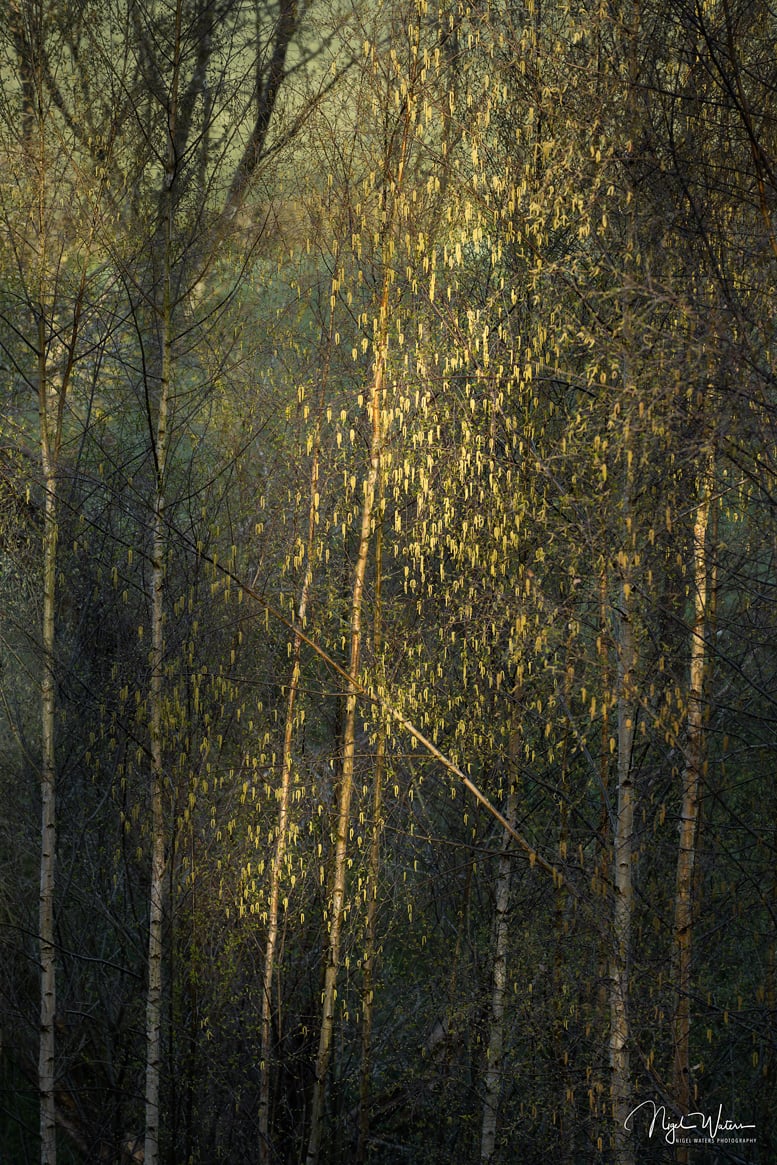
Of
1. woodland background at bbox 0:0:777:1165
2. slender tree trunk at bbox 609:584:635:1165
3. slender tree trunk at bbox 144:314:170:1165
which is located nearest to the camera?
slender tree trunk at bbox 609:584:635:1165

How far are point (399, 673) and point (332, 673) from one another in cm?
152

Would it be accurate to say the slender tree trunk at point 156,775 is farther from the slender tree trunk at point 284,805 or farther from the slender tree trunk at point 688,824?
the slender tree trunk at point 688,824

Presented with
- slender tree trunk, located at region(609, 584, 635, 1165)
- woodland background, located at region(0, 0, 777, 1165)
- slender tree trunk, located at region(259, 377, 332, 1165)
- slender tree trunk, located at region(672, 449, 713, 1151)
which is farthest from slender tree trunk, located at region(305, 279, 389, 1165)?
slender tree trunk, located at region(672, 449, 713, 1151)

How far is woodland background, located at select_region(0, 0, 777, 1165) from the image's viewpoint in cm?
555

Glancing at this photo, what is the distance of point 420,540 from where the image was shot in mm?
6500

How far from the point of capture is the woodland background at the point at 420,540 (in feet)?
18.2

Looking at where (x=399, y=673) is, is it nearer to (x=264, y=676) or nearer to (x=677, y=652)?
(x=677, y=652)

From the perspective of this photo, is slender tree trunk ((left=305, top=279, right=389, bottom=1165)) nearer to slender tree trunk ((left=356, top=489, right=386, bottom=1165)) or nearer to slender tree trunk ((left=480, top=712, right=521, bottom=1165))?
slender tree trunk ((left=356, top=489, right=386, bottom=1165))

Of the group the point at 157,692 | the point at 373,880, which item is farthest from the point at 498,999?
the point at 157,692

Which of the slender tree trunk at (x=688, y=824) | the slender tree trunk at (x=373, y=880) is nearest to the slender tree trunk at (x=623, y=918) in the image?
the slender tree trunk at (x=688, y=824)

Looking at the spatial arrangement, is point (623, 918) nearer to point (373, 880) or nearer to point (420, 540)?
point (373, 880)
